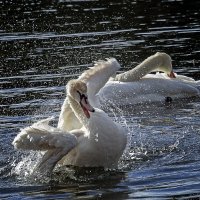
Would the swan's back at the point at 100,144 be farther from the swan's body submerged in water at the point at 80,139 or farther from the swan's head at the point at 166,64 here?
the swan's head at the point at 166,64

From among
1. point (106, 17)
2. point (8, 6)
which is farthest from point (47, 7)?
point (106, 17)

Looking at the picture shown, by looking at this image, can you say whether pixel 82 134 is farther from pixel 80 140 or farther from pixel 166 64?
pixel 166 64

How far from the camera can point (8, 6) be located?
101 ft

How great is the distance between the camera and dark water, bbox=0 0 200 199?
37.9ft

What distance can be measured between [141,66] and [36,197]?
8450 mm

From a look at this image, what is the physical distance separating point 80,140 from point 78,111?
502mm

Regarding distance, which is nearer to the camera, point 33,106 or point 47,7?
point 33,106

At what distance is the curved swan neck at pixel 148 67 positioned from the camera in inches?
734

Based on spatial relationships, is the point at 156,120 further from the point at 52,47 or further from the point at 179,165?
the point at 52,47

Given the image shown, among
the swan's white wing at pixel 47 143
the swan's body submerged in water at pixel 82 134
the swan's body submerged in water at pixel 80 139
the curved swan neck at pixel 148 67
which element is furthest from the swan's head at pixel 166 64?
the swan's white wing at pixel 47 143

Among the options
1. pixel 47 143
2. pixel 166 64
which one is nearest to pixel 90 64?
pixel 166 64

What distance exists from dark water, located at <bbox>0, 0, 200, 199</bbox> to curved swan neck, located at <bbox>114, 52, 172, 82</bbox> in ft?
2.23

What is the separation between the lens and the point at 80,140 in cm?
1235

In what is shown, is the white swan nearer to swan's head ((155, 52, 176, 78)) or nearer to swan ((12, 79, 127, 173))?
swan's head ((155, 52, 176, 78))
